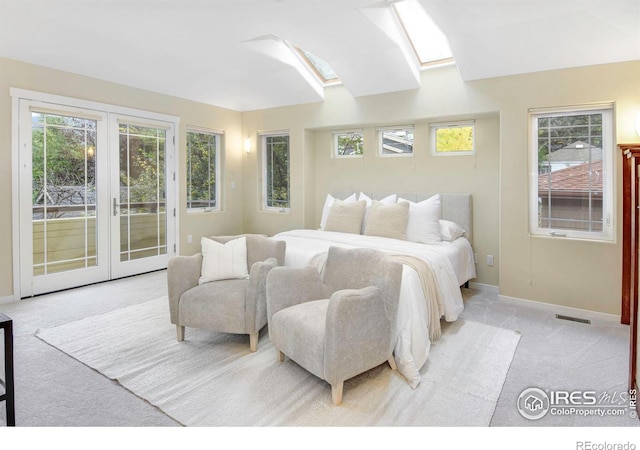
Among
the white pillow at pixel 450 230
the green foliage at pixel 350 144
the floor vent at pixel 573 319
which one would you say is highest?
the green foliage at pixel 350 144

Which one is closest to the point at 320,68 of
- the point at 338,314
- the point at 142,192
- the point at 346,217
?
the point at 346,217

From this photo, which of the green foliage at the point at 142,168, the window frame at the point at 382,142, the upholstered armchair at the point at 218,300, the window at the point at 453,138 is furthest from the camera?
the window frame at the point at 382,142

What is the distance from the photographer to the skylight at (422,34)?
3.67 meters

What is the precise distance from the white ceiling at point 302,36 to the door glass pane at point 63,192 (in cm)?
67

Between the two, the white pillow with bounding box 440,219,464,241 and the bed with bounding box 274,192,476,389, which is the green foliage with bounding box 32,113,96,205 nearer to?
the bed with bounding box 274,192,476,389

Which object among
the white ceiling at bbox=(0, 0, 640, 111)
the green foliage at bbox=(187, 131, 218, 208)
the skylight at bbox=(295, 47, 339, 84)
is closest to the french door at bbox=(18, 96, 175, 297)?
the green foliage at bbox=(187, 131, 218, 208)

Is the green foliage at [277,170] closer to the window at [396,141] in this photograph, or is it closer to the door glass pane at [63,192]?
the window at [396,141]

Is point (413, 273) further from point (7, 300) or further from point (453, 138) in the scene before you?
point (7, 300)

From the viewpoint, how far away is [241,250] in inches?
123

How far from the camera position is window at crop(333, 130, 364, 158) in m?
5.38

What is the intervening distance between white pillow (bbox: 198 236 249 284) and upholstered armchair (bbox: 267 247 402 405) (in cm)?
62

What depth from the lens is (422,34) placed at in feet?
13.2

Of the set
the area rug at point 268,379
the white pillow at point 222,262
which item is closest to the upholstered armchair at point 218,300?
the white pillow at point 222,262

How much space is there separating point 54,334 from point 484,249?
14.3ft
